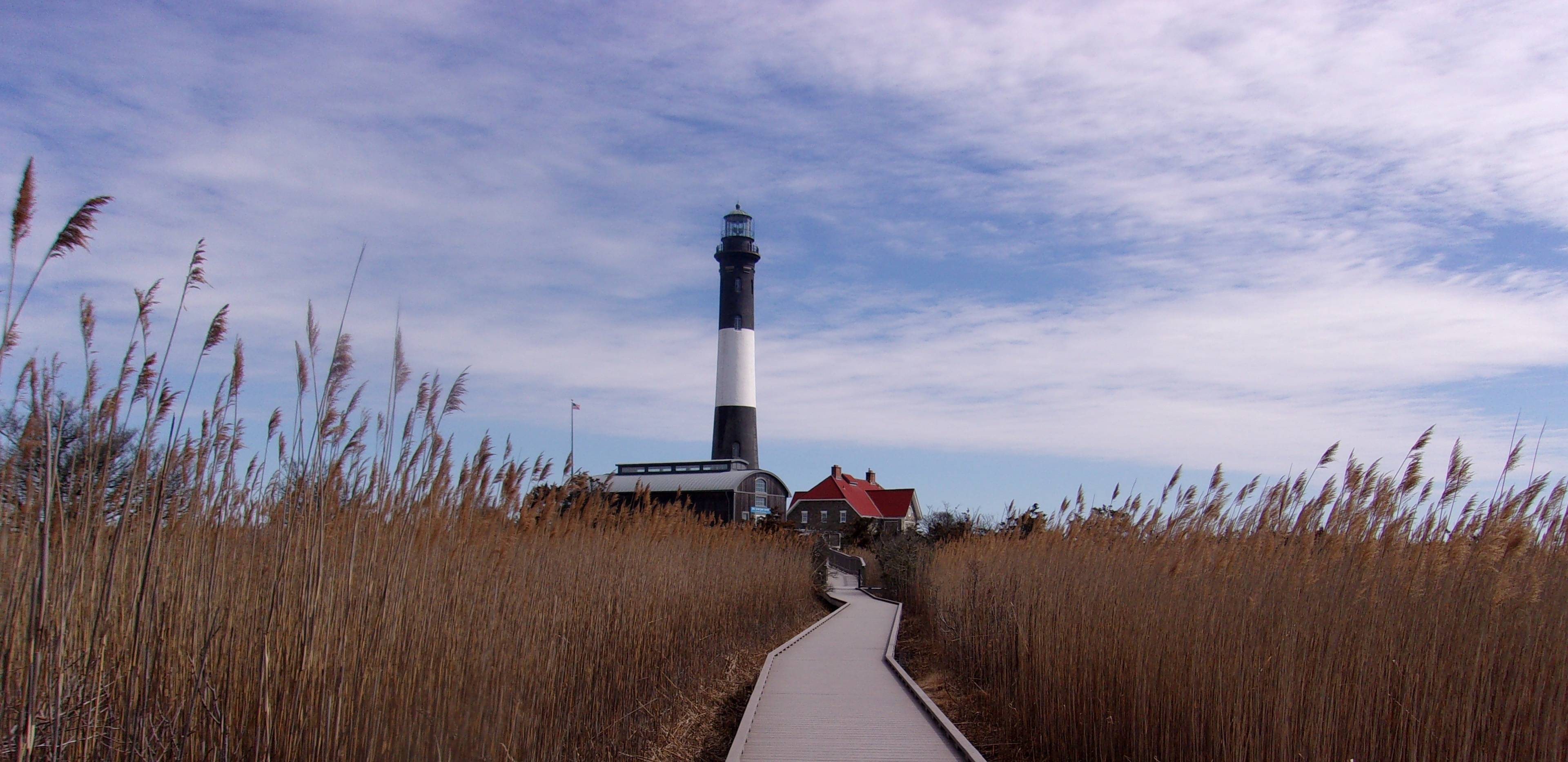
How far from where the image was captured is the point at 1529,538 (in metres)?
4.07

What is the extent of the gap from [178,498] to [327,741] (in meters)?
1.06

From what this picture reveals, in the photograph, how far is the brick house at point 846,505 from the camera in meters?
53.8

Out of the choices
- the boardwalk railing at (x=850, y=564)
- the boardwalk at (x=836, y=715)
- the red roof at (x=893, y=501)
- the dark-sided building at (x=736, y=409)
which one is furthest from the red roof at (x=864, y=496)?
the boardwalk at (x=836, y=715)

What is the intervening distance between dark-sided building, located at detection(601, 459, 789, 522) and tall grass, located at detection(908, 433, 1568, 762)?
2731 cm

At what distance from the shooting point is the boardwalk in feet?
22.5

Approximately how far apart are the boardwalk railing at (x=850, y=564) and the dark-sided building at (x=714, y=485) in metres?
2.85

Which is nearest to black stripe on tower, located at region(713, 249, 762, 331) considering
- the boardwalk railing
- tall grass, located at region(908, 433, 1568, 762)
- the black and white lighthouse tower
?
the black and white lighthouse tower

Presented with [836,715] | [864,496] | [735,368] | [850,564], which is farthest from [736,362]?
[836,715]

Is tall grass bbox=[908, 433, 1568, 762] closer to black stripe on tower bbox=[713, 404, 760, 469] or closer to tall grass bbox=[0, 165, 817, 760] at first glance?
tall grass bbox=[0, 165, 817, 760]

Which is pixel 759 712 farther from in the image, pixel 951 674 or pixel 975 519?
pixel 975 519

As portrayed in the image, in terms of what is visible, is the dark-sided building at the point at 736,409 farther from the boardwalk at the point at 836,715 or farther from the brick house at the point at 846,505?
the boardwalk at the point at 836,715

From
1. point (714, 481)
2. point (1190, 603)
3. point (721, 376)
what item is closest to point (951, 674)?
point (1190, 603)

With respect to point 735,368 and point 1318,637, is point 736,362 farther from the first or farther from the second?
point 1318,637

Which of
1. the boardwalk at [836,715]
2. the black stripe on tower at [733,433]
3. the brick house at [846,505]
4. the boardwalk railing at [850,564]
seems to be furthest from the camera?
the brick house at [846,505]
